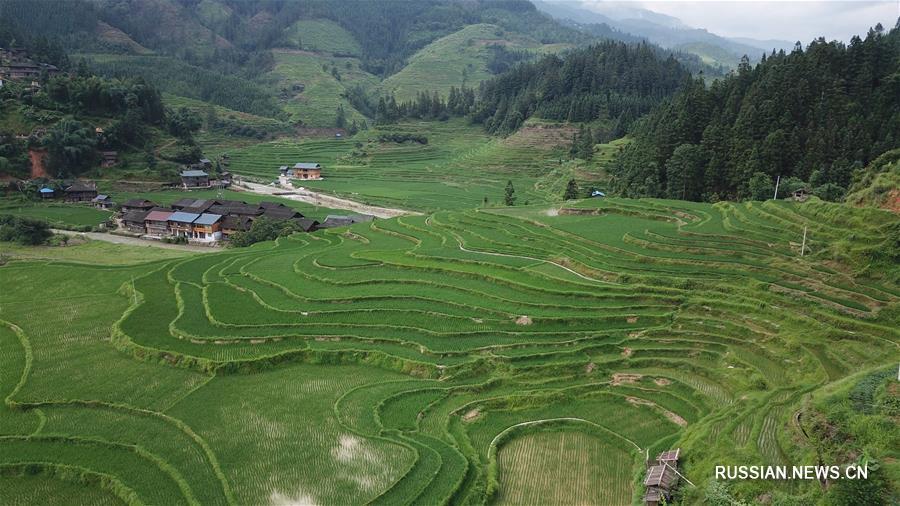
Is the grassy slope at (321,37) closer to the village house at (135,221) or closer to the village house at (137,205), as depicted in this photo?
the village house at (137,205)

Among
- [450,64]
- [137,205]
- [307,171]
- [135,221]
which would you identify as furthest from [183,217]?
[450,64]

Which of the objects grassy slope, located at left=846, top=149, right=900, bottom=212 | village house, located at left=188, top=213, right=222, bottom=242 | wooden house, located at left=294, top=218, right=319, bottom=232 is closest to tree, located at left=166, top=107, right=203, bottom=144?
village house, located at left=188, top=213, right=222, bottom=242

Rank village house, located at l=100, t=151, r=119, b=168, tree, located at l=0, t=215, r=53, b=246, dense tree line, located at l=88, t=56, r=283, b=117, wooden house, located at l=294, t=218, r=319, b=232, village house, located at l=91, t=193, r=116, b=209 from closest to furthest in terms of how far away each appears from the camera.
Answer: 1. tree, located at l=0, t=215, r=53, b=246
2. wooden house, located at l=294, t=218, r=319, b=232
3. village house, located at l=91, t=193, r=116, b=209
4. village house, located at l=100, t=151, r=119, b=168
5. dense tree line, located at l=88, t=56, r=283, b=117

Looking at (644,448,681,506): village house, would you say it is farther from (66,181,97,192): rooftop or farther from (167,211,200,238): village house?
(66,181,97,192): rooftop

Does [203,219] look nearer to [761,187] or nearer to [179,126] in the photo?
[179,126]

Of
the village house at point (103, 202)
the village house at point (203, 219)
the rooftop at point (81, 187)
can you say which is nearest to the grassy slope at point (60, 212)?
the village house at point (103, 202)

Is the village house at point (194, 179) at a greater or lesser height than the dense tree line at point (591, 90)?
lesser
